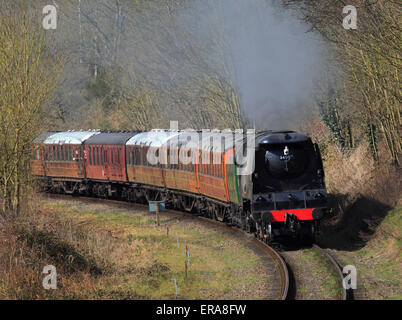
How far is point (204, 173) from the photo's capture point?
911 inches

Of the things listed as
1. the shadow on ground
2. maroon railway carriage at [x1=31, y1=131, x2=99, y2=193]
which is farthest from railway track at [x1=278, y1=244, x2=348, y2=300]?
maroon railway carriage at [x1=31, y1=131, x2=99, y2=193]

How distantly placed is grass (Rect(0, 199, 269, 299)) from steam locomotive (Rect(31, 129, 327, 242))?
143 cm

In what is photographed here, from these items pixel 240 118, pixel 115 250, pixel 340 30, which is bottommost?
pixel 115 250

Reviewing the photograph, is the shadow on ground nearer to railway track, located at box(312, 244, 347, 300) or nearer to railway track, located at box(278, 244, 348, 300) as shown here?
railway track, located at box(312, 244, 347, 300)

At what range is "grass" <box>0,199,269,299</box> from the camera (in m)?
14.2

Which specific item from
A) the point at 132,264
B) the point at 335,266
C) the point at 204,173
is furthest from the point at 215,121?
the point at 335,266

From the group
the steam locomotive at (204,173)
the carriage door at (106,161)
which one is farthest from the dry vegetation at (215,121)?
the carriage door at (106,161)
